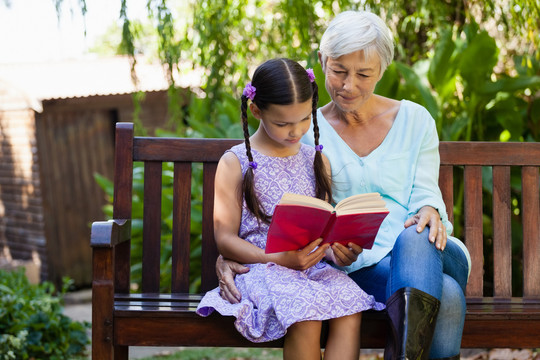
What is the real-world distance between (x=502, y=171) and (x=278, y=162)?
1052mm

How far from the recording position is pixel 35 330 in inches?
157

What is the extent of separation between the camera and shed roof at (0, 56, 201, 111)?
25.8ft

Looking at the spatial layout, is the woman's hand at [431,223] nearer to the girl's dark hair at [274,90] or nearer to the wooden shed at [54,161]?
the girl's dark hair at [274,90]

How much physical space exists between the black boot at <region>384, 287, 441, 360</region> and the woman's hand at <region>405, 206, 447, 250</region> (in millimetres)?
241

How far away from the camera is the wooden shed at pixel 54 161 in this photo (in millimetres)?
7965

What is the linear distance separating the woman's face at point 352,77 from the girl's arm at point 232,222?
1.49 feet

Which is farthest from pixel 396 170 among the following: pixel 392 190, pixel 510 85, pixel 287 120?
pixel 510 85

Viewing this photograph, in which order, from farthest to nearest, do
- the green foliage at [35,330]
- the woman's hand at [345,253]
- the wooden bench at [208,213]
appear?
the green foliage at [35,330]
the wooden bench at [208,213]
the woman's hand at [345,253]

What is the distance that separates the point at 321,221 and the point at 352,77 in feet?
2.14

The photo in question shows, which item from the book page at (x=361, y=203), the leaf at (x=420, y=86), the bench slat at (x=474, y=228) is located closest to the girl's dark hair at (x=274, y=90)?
the book page at (x=361, y=203)

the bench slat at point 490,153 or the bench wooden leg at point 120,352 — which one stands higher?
the bench slat at point 490,153

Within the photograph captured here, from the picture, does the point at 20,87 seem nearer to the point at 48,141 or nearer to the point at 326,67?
the point at 48,141

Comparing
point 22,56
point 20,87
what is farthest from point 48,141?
point 22,56

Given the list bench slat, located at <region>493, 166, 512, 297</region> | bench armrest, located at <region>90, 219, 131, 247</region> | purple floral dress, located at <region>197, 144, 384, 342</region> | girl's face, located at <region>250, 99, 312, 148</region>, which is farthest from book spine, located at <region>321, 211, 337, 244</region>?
bench slat, located at <region>493, 166, 512, 297</region>
